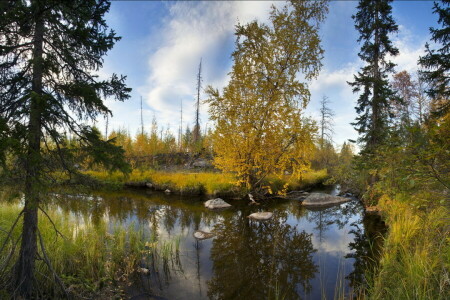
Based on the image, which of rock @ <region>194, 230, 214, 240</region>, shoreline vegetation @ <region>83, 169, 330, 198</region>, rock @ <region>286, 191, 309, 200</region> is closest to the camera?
rock @ <region>194, 230, 214, 240</region>

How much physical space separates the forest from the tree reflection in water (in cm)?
5

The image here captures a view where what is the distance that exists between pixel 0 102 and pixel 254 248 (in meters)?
6.65

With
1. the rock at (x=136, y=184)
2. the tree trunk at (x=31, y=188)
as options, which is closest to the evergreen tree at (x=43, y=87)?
the tree trunk at (x=31, y=188)

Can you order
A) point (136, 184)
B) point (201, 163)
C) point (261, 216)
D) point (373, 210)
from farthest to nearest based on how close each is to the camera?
point (201, 163) → point (136, 184) → point (373, 210) → point (261, 216)

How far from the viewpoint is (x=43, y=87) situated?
130 inches

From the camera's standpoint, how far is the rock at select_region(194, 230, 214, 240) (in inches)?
285

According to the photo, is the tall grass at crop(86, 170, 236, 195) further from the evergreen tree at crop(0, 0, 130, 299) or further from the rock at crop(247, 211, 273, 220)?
the evergreen tree at crop(0, 0, 130, 299)

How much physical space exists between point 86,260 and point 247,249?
4.26 meters

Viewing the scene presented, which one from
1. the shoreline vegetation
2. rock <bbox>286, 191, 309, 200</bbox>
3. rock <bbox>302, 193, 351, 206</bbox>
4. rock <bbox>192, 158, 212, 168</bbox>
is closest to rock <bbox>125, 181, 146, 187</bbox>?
the shoreline vegetation

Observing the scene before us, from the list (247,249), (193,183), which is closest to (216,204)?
(193,183)

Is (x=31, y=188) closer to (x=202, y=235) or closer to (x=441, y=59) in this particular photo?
(x=202, y=235)

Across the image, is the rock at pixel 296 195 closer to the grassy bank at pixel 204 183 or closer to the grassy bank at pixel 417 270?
the grassy bank at pixel 204 183

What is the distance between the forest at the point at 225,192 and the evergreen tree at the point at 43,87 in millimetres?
28

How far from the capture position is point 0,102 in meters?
2.96
